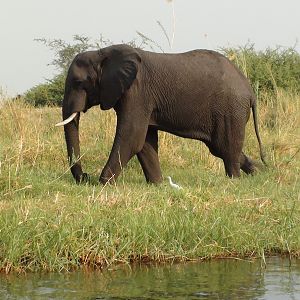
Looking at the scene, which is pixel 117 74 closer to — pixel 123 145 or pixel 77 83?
pixel 77 83

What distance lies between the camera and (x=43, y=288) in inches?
236

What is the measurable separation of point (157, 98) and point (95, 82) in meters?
0.75

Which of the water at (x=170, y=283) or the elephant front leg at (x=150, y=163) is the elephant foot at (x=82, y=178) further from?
the water at (x=170, y=283)

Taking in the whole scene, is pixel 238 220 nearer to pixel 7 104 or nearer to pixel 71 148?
pixel 71 148

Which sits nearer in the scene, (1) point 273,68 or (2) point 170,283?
(2) point 170,283

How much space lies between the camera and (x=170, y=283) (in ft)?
20.2

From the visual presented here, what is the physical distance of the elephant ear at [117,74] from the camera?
1007cm

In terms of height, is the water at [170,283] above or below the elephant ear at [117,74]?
below

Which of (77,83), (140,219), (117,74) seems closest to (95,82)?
(77,83)

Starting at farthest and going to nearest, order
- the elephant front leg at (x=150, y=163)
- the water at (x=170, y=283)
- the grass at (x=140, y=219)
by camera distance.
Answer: the elephant front leg at (x=150, y=163) < the grass at (x=140, y=219) < the water at (x=170, y=283)

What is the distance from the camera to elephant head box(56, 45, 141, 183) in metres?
10.1

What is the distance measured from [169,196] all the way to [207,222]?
958 mm

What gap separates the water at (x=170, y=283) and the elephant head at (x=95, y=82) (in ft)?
11.8

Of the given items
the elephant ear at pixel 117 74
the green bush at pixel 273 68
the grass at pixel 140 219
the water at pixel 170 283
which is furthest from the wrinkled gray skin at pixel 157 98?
the green bush at pixel 273 68
